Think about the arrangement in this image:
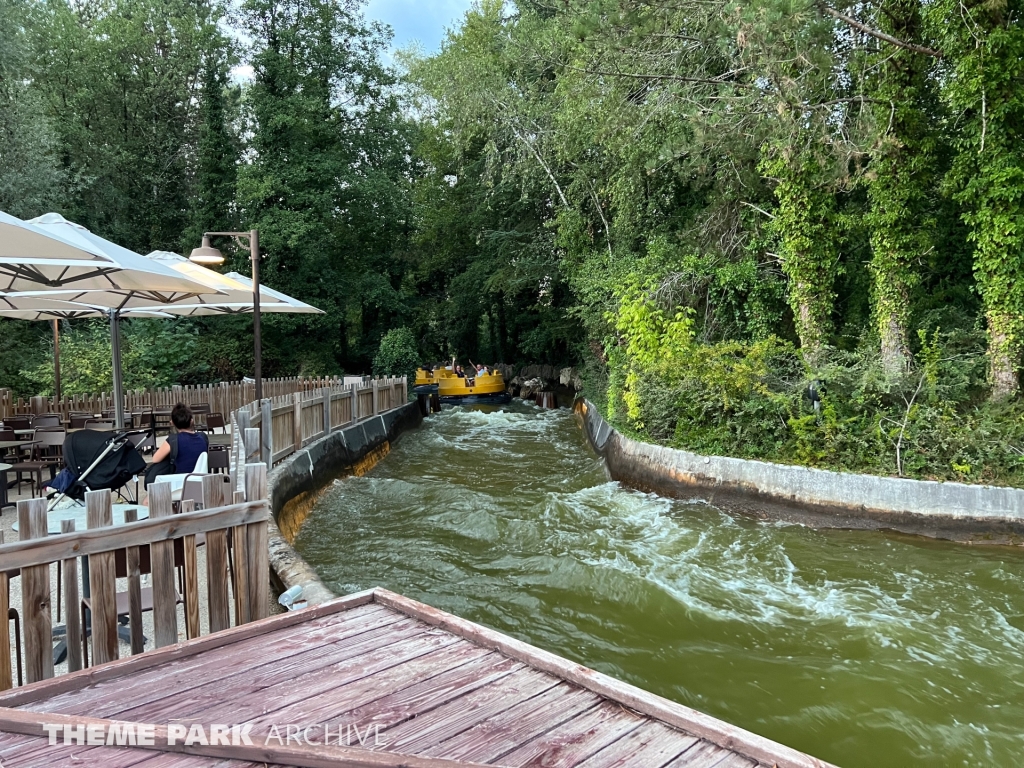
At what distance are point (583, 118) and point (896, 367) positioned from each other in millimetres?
8961

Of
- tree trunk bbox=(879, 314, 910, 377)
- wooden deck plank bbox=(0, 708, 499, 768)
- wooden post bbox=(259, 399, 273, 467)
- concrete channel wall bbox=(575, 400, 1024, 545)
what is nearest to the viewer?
wooden deck plank bbox=(0, 708, 499, 768)

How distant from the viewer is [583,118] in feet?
49.7

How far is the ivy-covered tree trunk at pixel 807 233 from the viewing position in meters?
11.2

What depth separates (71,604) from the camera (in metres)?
2.82

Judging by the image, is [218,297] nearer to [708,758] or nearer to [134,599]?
[134,599]

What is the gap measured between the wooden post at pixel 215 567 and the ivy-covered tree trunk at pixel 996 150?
35.5ft

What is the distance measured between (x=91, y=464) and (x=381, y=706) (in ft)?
13.1

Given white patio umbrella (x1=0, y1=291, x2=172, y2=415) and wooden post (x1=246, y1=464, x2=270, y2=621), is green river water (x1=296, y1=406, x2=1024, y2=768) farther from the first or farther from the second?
white patio umbrella (x1=0, y1=291, x2=172, y2=415)

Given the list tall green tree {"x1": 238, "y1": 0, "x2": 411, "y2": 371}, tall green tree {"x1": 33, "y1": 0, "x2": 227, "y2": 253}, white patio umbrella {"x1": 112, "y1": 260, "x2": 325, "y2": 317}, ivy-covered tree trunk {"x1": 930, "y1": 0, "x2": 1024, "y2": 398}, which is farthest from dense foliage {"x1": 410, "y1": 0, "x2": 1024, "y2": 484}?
tall green tree {"x1": 33, "y1": 0, "x2": 227, "y2": 253}

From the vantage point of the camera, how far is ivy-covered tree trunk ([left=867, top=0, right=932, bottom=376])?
10492mm

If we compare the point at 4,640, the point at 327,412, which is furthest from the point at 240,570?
the point at 327,412

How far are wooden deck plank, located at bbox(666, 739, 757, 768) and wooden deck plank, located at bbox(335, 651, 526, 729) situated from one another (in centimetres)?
83

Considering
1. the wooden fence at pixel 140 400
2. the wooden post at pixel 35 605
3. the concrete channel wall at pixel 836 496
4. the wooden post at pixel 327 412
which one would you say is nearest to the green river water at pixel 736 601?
the concrete channel wall at pixel 836 496

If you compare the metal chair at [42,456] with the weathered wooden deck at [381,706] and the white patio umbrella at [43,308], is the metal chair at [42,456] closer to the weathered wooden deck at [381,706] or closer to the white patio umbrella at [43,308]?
the white patio umbrella at [43,308]
